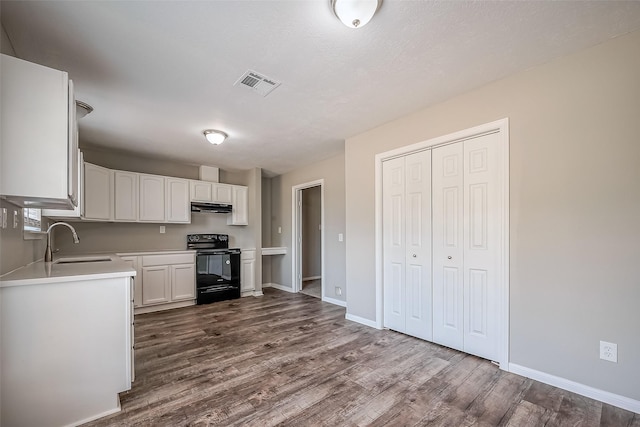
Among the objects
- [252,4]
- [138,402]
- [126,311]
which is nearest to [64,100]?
[252,4]

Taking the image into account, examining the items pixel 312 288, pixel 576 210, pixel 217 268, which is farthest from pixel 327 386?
pixel 312 288

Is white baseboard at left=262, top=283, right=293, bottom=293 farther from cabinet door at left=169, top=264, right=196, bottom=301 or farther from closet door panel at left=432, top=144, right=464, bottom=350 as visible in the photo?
closet door panel at left=432, top=144, right=464, bottom=350

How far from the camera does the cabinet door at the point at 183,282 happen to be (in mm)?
4438

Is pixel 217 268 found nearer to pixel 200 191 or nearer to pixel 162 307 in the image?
pixel 162 307

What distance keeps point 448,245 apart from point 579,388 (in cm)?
136

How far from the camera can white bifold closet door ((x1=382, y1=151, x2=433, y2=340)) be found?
301cm

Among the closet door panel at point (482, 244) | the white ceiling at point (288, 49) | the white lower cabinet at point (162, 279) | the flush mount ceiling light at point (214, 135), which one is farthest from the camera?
the white lower cabinet at point (162, 279)

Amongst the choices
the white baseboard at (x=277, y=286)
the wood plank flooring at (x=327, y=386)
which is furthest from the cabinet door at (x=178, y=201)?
the white baseboard at (x=277, y=286)

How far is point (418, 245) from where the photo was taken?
307 cm

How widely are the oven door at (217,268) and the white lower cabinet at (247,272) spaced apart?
0.51 ft

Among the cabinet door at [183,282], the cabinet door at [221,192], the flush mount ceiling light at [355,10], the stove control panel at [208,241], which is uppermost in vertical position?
the flush mount ceiling light at [355,10]

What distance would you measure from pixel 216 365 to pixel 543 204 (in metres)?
3.06

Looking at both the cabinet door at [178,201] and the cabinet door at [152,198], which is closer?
the cabinet door at [152,198]

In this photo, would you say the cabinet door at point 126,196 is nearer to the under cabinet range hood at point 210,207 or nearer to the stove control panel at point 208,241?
the under cabinet range hood at point 210,207
